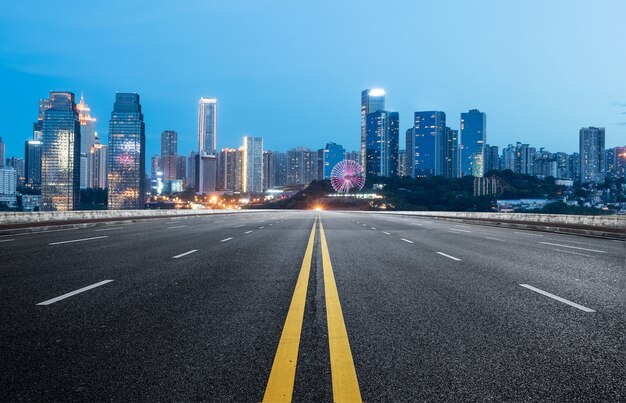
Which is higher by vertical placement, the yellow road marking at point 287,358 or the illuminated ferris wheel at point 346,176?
the illuminated ferris wheel at point 346,176

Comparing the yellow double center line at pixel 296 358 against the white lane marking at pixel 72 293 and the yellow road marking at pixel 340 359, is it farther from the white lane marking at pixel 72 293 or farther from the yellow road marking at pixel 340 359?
the white lane marking at pixel 72 293

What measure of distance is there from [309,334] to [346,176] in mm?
128379

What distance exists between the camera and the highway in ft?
11.6

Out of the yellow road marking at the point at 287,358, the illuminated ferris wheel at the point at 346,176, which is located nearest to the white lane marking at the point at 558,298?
the yellow road marking at the point at 287,358

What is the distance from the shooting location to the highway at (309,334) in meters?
3.52

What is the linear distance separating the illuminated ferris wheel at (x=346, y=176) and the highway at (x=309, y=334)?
12175 cm

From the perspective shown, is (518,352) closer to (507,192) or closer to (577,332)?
(577,332)

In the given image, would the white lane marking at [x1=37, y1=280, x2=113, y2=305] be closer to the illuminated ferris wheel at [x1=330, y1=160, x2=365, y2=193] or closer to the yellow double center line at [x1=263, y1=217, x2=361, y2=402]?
the yellow double center line at [x1=263, y1=217, x2=361, y2=402]

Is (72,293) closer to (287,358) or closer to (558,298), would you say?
(287,358)

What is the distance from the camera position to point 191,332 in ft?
16.3

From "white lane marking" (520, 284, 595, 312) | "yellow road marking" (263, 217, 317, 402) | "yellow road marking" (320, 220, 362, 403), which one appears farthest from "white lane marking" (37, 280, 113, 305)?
"white lane marking" (520, 284, 595, 312)

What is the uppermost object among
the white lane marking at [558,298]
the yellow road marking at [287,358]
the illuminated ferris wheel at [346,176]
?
the illuminated ferris wheel at [346,176]

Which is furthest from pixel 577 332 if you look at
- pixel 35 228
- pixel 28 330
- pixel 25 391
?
pixel 35 228

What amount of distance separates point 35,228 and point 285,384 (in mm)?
23981
